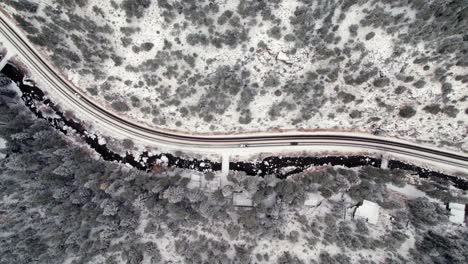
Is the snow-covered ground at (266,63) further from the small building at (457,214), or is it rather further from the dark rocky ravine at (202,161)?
the small building at (457,214)

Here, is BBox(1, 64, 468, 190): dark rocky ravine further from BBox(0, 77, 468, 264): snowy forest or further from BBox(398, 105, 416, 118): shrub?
BBox(398, 105, 416, 118): shrub

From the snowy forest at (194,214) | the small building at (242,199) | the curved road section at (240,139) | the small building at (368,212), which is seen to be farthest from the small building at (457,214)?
the small building at (242,199)

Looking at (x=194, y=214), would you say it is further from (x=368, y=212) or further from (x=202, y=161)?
(x=368, y=212)

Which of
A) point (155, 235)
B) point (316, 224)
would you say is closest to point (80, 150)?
point (155, 235)

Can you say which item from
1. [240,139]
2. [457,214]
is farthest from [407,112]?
[240,139]

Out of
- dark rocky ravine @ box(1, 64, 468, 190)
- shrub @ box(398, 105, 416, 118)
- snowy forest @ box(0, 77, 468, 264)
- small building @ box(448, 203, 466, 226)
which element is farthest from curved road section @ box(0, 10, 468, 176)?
small building @ box(448, 203, 466, 226)

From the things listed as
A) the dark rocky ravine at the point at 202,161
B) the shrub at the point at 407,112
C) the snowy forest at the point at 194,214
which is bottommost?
the snowy forest at the point at 194,214
